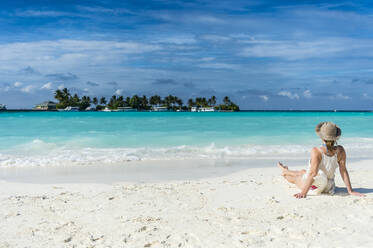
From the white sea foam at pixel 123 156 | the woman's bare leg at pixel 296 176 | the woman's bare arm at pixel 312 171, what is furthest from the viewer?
the white sea foam at pixel 123 156

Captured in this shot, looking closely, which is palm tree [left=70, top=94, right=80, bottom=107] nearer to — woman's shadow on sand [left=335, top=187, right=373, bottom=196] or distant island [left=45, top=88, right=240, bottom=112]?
distant island [left=45, top=88, right=240, bottom=112]

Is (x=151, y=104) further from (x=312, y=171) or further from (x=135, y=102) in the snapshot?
(x=312, y=171)

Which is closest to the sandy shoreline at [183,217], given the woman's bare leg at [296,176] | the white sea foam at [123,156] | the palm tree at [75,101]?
the woman's bare leg at [296,176]

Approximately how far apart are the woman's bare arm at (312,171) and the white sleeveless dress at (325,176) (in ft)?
0.30

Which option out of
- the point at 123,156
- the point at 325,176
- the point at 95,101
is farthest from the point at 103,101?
the point at 325,176

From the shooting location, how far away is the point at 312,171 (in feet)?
17.3

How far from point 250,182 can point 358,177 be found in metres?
2.51

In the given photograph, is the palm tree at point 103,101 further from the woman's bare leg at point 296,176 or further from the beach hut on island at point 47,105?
the woman's bare leg at point 296,176

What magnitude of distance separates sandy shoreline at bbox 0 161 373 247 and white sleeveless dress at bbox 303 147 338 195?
187 millimetres

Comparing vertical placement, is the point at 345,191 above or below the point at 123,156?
above

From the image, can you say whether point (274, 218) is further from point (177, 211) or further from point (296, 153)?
point (296, 153)

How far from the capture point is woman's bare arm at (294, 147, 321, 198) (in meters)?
5.22

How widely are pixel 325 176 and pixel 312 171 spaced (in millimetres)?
304

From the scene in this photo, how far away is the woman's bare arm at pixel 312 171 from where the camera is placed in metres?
5.22
